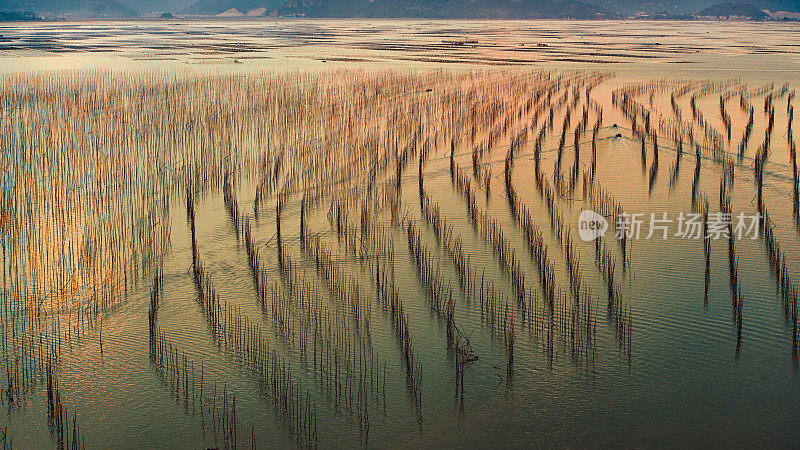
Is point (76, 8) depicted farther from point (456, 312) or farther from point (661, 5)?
point (456, 312)

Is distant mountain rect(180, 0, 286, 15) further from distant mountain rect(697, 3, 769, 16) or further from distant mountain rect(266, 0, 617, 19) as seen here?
distant mountain rect(697, 3, 769, 16)

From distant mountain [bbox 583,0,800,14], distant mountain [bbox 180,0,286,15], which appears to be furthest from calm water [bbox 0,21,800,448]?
distant mountain [bbox 180,0,286,15]

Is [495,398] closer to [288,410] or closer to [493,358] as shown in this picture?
[493,358]

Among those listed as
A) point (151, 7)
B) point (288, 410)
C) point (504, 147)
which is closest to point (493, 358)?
point (288, 410)

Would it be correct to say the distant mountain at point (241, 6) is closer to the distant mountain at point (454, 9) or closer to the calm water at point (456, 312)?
the distant mountain at point (454, 9)

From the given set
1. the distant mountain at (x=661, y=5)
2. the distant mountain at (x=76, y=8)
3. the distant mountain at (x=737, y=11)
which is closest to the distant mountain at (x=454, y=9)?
the distant mountain at (x=737, y=11)

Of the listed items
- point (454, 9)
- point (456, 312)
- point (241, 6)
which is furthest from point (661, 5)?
point (456, 312)
